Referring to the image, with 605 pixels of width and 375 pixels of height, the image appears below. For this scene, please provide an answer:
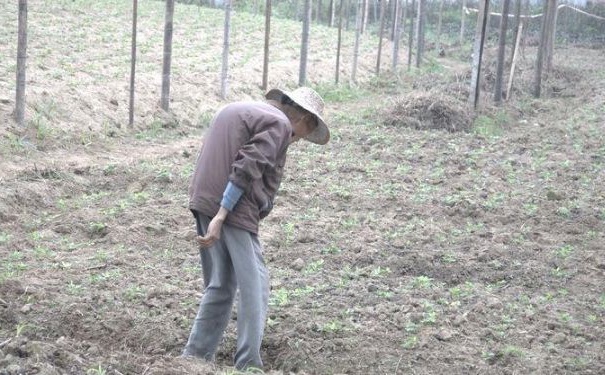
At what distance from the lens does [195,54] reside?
813 inches

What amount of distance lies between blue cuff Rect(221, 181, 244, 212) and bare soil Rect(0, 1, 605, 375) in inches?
33.7

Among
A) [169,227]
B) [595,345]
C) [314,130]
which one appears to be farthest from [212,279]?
[169,227]

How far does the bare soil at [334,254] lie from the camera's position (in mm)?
4938

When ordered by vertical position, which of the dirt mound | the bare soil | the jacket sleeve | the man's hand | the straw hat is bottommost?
the bare soil

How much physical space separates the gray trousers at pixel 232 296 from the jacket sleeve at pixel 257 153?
326mm

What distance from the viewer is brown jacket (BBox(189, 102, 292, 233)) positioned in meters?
4.28

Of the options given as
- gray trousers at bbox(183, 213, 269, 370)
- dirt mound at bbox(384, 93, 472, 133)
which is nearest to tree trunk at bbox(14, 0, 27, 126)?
gray trousers at bbox(183, 213, 269, 370)

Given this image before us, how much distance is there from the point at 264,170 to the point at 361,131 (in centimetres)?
1017

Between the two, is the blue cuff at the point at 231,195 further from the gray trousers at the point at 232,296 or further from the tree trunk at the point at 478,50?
Result: the tree trunk at the point at 478,50

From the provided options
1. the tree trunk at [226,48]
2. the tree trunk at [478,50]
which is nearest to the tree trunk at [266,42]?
the tree trunk at [226,48]

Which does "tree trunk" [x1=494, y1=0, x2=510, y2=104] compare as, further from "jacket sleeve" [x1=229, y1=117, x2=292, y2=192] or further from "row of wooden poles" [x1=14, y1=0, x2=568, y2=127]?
"jacket sleeve" [x1=229, y1=117, x2=292, y2=192]

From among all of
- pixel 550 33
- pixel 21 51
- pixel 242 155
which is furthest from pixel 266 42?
pixel 242 155

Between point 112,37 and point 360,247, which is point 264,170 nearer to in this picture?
point 360,247

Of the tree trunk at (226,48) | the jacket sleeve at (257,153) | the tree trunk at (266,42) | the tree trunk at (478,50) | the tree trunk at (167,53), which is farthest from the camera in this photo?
the tree trunk at (478,50)
